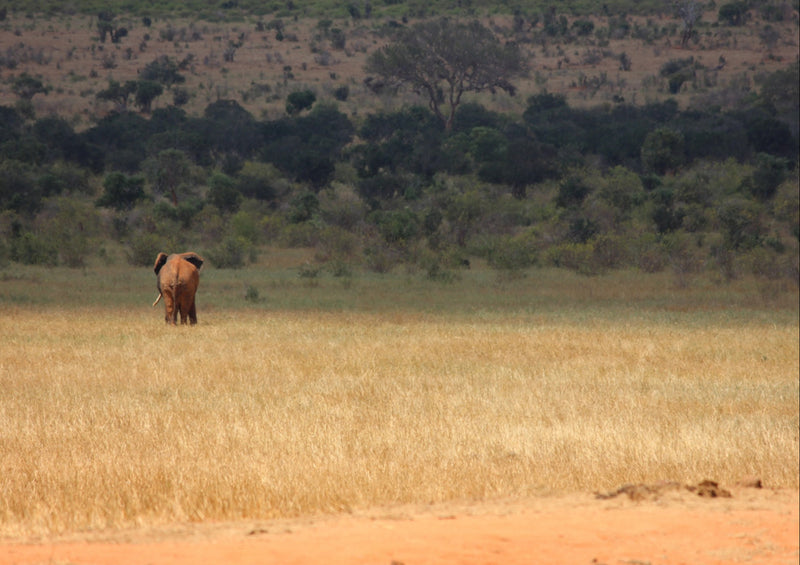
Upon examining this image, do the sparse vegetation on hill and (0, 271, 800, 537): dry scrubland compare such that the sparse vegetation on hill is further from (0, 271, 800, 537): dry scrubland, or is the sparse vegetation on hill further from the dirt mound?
the dirt mound

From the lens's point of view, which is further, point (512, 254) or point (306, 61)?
point (306, 61)

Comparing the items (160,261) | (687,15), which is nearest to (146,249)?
(160,261)

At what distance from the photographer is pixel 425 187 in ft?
151

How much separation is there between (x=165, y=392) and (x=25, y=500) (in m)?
4.61

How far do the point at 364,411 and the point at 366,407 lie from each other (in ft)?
0.82

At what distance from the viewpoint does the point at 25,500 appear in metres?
7.46

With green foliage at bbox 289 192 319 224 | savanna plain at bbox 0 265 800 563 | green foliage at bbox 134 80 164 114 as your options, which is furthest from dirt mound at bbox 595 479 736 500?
green foliage at bbox 134 80 164 114

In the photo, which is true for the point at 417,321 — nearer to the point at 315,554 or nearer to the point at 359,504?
the point at 359,504

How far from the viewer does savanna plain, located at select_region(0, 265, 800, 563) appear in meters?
7.62

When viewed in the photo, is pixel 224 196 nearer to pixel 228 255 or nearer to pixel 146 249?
pixel 146 249

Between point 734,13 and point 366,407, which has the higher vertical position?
point 734,13

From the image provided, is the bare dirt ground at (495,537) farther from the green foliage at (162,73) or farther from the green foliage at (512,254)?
the green foliage at (162,73)

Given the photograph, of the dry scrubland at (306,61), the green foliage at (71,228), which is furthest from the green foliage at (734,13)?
the green foliage at (71,228)

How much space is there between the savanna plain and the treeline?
9744mm
